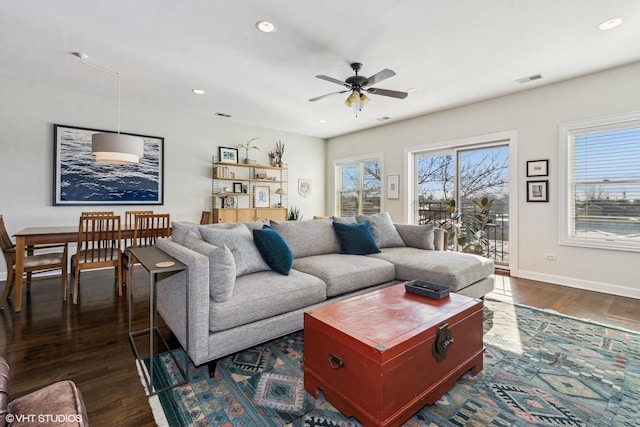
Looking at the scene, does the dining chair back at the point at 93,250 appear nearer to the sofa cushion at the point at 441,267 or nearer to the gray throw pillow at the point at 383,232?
the gray throw pillow at the point at 383,232

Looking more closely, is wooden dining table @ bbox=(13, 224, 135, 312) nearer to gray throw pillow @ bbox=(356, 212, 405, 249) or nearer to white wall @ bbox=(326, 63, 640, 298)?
gray throw pillow @ bbox=(356, 212, 405, 249)

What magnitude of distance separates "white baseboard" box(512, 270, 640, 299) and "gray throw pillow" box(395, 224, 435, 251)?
1.67 meters

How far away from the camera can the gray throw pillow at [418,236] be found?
378cm

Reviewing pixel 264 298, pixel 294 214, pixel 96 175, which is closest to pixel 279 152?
pixel 294 214

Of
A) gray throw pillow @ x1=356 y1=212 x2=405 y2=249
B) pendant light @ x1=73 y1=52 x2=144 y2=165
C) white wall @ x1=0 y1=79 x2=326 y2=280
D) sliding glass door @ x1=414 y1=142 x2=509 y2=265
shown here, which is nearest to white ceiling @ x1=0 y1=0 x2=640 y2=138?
white wall @ x1=0 y1=79 x2=326 y2=280

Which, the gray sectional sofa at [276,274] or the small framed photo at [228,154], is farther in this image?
the small framed photo at [228,154]

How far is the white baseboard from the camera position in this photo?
137 inches

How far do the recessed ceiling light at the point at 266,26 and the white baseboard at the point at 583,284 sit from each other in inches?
175

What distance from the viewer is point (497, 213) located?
186 inches

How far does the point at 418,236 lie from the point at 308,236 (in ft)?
4.96

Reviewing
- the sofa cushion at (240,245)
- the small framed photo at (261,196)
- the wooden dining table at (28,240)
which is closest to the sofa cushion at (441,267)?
the sofa cushion at (240,245)

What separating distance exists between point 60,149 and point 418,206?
582 centimetres

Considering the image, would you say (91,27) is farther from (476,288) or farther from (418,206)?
(418,206)

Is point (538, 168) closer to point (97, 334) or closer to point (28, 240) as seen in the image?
point (97, 334)
